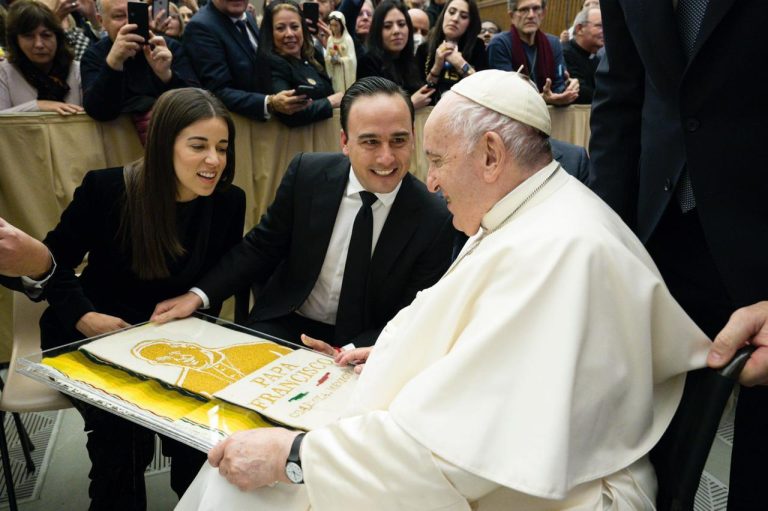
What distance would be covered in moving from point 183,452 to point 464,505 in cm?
135

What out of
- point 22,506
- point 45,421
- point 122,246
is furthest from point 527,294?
point 45,421

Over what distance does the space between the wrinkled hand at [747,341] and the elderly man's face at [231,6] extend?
12.0 ft

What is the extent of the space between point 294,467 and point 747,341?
0.93 m

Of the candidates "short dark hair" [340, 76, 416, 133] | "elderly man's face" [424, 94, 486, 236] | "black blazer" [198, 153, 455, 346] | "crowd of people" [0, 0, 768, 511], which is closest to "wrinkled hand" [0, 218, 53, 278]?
"crowd of people" [0, 0, 768, 511]

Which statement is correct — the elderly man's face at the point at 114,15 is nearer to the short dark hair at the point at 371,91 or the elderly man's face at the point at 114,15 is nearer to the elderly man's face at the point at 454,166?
the short dark hair at the point at 371,91

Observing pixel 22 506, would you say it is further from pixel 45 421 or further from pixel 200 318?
pixel 200 318

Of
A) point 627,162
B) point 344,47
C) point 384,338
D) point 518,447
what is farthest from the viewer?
point 344,47

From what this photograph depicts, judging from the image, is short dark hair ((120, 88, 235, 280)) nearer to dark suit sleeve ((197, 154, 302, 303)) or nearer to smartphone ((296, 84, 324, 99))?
dark suit sleeve ((197, 154, 302, 303))

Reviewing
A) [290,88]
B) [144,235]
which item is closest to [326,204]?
[144,235]

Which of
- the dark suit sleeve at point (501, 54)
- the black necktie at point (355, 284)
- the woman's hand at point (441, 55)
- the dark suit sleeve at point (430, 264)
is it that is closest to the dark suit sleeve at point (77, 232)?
the black necktie at point (355, 284)

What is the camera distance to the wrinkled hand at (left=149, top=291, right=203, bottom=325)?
2.12 metres

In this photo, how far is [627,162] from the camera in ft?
5.74

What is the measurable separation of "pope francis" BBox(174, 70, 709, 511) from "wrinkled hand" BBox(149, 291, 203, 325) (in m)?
0.89

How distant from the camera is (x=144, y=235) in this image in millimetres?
2248
